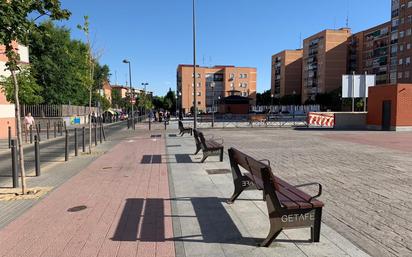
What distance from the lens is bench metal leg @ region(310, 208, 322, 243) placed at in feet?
14.0

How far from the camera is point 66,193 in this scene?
23.7ft

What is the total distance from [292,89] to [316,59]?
69.1ft

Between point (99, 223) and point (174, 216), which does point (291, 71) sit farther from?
point (99, 223)

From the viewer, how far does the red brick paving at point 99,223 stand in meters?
4.31

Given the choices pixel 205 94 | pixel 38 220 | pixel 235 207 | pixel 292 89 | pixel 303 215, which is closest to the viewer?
pixel 303 215

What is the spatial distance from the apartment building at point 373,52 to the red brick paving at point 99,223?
3865 inches

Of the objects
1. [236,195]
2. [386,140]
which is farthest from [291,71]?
[236,195]

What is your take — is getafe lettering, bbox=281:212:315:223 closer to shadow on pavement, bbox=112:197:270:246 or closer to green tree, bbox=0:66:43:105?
shadow on pavement, bbox=112:197:270:246

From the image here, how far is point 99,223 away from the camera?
17.3 feet

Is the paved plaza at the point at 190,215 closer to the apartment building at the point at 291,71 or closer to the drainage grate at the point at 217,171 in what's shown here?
the drainage grate at the point at 217,171

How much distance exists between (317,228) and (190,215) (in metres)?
2.04

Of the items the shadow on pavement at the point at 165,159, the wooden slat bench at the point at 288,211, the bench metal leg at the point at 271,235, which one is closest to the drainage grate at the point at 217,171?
the shadow on pavement at the point at 165,159

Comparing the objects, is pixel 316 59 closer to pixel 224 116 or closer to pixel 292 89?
pixel 292 89

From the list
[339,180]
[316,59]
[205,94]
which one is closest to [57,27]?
[339,180]
